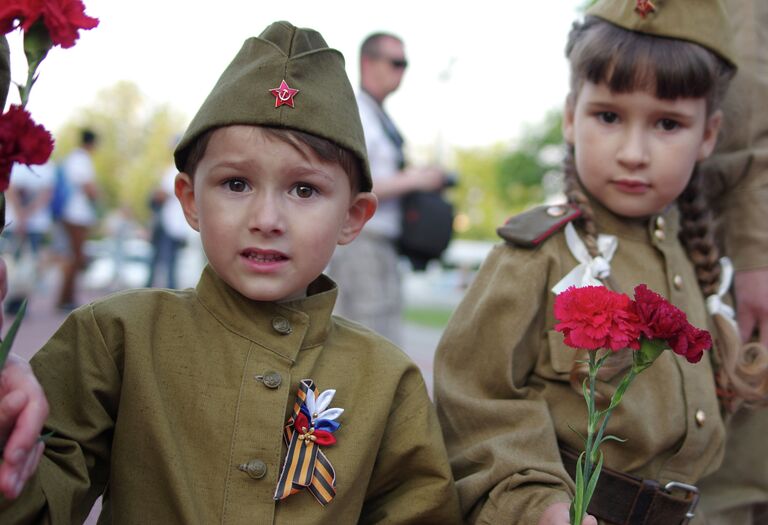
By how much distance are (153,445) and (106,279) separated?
64.5 feet

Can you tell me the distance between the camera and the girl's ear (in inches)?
108

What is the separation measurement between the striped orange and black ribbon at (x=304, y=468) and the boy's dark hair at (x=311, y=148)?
522mm

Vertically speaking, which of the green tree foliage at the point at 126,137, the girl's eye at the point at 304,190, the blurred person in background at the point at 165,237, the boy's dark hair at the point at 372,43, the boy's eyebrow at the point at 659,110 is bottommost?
the green tree foliage at the point at 126,137

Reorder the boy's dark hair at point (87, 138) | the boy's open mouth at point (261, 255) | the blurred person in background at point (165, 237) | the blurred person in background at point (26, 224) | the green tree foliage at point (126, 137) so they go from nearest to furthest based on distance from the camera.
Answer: the boy's open mouth at point (261, 255), the blurred person in background at point (26, 224), the boy's dark hair at point (87, 138), the blurred person in background at point (165, 237), the green tree foliage at point (126, 137)

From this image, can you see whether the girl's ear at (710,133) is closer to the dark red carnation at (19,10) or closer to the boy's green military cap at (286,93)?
the boy's green military cap at (286,93)

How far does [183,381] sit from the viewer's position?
2082 mm

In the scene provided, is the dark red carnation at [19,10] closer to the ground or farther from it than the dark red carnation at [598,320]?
farther from it

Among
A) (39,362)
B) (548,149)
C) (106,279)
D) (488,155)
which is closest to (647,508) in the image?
(39,362)

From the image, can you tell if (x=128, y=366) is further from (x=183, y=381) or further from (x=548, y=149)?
(x=548, y=149)

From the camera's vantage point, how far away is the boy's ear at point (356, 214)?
A: 2.34 metres

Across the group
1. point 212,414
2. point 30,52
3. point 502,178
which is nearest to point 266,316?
point 212,414

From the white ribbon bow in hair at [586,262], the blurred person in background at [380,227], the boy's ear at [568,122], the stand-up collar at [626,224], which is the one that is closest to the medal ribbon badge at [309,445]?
the white ribbon bow in hair at [586,262]

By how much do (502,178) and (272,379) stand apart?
45991 mm

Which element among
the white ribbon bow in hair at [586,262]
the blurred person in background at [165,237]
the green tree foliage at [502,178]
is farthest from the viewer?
the green tree foliage at [502,178]
